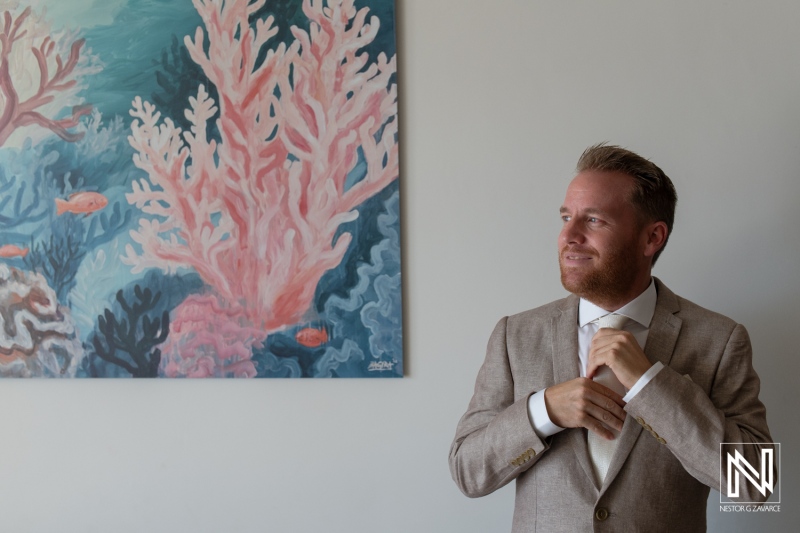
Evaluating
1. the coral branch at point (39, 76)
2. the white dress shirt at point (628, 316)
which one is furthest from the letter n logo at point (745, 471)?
the coral branch at point (39, 76)

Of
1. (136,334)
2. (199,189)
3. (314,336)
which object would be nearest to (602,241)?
(314,336)

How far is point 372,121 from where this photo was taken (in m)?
2.13

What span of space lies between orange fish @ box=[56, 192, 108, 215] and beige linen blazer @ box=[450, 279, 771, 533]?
1346mm

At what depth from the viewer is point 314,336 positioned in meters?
2.16

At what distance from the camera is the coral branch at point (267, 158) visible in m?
2.13

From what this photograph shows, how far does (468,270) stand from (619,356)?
72 cm

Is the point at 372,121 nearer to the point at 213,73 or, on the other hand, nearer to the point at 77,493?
the point at 213,73

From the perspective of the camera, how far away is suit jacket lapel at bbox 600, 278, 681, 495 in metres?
1.51

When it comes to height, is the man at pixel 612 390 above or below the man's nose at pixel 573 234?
below

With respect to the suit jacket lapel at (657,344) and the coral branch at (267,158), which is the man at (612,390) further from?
the coral branch at (267,158)

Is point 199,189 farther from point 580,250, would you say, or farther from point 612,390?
point 612,390

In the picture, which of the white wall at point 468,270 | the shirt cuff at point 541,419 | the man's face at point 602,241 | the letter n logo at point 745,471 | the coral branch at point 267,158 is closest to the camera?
the letter n logo at point 745,471

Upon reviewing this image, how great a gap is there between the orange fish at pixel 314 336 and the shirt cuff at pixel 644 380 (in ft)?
3.18

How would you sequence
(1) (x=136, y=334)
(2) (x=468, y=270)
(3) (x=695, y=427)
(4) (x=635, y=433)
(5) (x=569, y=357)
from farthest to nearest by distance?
(1) (x=136, y=334), (2) (x=468, y=270), (5) (x=569, y=357), (4) (x=635, y=433), (3) (x=695, y=427)
